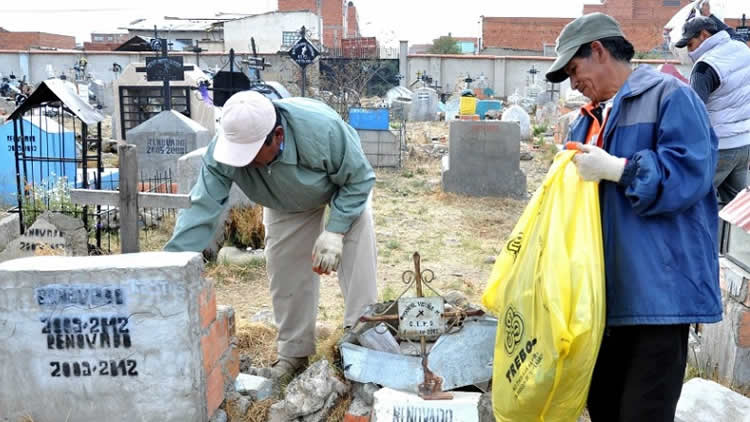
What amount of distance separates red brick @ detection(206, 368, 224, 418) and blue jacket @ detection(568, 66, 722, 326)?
1.66 metres

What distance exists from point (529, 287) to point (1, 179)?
7873 mm

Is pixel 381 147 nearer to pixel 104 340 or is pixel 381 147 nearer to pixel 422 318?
pixel 422 318

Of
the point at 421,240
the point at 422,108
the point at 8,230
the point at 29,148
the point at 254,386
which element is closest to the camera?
the point at 254,386

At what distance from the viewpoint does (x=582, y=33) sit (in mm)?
1964

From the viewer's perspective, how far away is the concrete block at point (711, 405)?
9.01ft

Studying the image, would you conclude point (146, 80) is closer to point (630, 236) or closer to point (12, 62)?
point (630, 236)

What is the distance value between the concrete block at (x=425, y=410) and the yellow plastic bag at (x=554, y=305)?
0.49 meters

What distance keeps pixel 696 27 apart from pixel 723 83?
13.6 inches

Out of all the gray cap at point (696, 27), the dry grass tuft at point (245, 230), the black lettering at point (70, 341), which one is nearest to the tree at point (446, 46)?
the dry grass tuft at point (245, 230)

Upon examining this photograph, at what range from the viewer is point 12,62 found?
1227 inches

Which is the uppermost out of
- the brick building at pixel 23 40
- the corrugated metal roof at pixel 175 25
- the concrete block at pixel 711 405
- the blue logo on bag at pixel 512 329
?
the corrugated metal roof at pixel 175 25

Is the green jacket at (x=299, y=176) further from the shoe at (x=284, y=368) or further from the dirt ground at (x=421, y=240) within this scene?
the dirt ground at (x=421, y=240)

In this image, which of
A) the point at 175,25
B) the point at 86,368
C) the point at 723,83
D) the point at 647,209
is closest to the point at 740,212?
the point at 723,83

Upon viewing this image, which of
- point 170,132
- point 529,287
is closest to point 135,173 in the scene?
point 529,287
